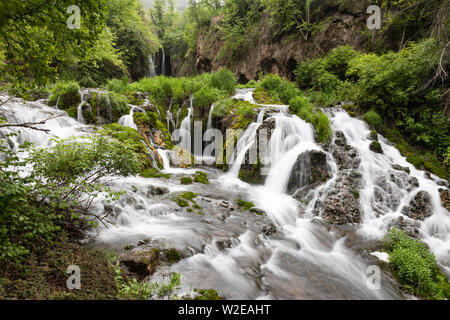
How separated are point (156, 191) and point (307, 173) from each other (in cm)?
510

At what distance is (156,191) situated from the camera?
21.2 ft

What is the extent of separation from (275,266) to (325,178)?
4188mm

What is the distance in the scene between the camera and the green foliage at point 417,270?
3.66 m

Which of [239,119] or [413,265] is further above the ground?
[239,119]

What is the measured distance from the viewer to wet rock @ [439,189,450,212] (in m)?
6.07

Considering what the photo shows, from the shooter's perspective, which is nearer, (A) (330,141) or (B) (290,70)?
(A) (330,141)

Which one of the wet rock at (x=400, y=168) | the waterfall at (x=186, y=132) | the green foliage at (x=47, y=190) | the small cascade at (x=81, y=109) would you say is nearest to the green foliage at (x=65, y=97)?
the small cascade at (x=81, y=109)

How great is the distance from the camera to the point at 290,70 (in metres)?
17.7

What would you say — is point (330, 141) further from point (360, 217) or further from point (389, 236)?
point (389, 236)

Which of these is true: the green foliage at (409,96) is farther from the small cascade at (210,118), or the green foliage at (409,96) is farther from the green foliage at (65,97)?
the green foliage at (65,97)

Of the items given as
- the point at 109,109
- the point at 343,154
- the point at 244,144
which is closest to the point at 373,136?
the point at 343,154

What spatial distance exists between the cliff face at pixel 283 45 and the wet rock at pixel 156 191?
15.5 m
